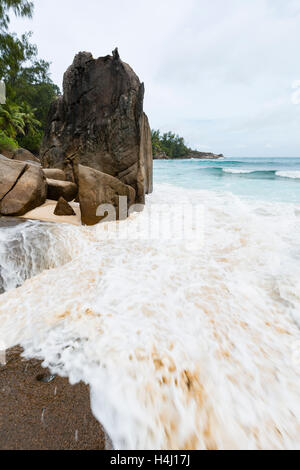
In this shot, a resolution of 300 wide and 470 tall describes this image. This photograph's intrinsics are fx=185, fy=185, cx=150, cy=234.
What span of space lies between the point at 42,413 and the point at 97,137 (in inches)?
239

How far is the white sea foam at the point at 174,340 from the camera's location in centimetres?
112

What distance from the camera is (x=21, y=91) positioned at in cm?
2355

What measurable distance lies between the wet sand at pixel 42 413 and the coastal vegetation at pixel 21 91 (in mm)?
11496

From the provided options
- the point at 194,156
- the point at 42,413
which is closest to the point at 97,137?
the point at 42,413

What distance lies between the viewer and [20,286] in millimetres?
2291

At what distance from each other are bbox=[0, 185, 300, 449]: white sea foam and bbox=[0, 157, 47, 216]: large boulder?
148cm

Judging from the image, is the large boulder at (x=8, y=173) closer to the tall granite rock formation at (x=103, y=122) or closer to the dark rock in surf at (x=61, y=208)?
the dark rock in surf at (x=61, y=208)

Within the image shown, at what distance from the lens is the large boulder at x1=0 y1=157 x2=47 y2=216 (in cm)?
343

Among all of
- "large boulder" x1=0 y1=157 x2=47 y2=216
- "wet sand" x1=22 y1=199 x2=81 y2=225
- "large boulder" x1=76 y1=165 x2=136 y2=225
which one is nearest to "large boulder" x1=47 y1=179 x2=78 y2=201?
"wet sand" x1=22 y1=199 x2=81 y2=225

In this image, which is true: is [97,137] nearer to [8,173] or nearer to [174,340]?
[8,173]

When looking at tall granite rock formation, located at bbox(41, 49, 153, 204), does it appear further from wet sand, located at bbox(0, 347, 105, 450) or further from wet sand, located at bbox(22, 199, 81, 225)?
wet sand, located at bbox(0, 347, 105, 450)

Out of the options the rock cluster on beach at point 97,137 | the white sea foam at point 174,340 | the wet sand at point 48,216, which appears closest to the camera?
the white sea foam at point 174,340

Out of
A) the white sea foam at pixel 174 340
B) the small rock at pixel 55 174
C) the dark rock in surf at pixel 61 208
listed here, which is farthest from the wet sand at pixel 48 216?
the small rock at pixel 55 174
